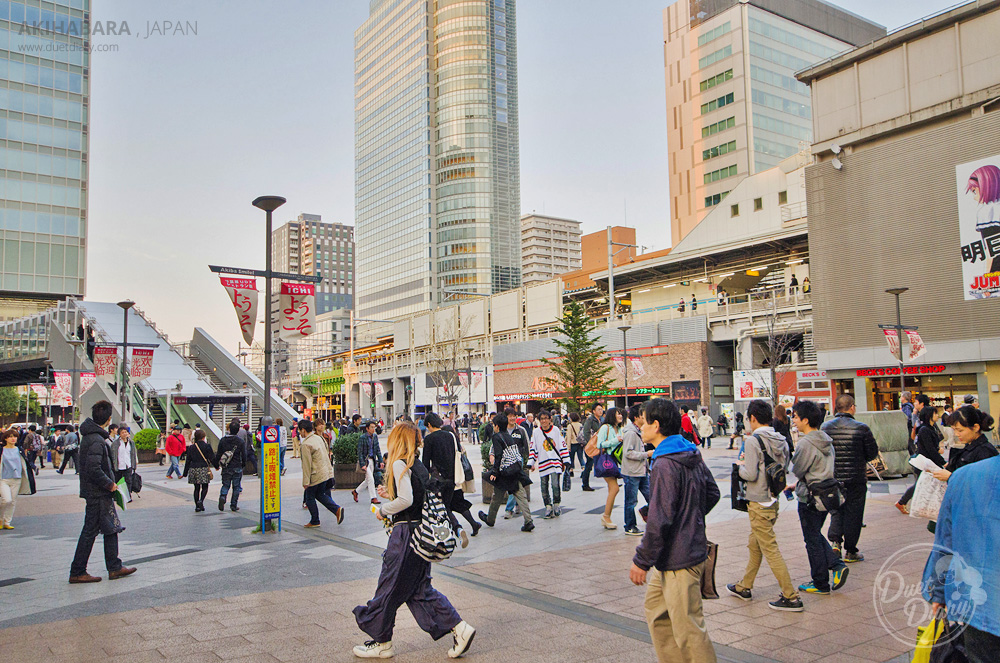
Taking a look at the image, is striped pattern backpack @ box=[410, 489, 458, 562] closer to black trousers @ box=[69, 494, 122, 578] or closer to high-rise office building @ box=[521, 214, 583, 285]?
black trousers @ box=[69, 494, 122, 578]

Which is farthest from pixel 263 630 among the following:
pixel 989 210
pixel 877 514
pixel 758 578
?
pixel 989 210

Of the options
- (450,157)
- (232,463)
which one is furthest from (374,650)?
(450,157)

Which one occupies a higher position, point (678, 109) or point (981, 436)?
point (678, 109)

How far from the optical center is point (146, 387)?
31422 mm

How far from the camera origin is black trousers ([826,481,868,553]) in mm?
7355

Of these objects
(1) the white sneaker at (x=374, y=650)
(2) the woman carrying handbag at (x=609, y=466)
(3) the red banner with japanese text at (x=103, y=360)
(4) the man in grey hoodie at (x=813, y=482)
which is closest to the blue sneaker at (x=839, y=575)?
(4) the man in grey hoodie at (x=813, y=482)

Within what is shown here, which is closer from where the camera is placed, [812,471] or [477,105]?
[812,471]

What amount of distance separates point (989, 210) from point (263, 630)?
27.0m

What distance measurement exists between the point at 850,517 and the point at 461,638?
15.1 feet

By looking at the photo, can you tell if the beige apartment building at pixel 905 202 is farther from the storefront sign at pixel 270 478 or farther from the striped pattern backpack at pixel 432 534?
the striped pattern backpack at pixel 432 534

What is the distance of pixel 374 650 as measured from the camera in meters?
5.19

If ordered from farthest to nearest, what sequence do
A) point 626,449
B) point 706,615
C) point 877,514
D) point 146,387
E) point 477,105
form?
point 477,105, point 146,387, point 877,514, point 626,449, point 706,615

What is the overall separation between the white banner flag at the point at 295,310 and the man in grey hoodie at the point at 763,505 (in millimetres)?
8166

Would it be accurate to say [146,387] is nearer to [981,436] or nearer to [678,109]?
[981,436]
